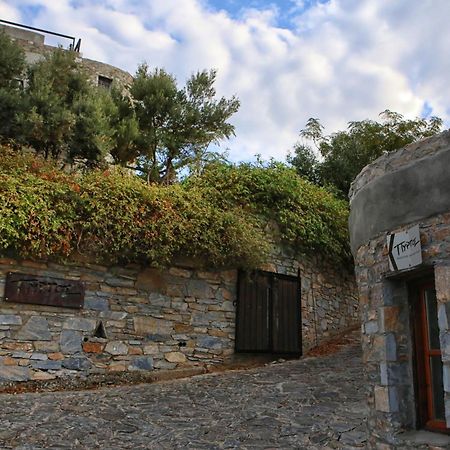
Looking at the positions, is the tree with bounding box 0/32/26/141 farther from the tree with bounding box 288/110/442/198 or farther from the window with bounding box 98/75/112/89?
the tree with bounding box 288/110/442/198

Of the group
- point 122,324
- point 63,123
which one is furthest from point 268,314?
point 63,123

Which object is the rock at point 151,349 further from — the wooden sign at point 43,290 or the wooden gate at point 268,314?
the wooden gate at point 268,314

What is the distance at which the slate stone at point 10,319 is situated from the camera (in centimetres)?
696

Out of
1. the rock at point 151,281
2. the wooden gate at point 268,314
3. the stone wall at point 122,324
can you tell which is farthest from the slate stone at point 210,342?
the rock at point 151,281

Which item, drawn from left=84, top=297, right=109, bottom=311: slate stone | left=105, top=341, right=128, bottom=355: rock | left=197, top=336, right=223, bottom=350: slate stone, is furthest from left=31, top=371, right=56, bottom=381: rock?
left=197, top=336, right=223, bottom=350: slate stone

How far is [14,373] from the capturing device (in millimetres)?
6875

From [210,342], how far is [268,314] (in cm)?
132

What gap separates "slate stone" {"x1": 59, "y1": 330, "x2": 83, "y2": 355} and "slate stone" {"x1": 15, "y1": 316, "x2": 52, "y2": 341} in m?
0.20

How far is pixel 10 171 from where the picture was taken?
7.70 m

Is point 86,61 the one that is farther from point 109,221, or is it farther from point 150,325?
point 150,325

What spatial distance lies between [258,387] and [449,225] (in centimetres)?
409

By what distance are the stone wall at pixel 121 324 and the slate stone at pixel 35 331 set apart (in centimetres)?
1

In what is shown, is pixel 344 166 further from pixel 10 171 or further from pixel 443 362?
pixel 443 362

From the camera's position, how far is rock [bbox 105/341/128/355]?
7.61 m
